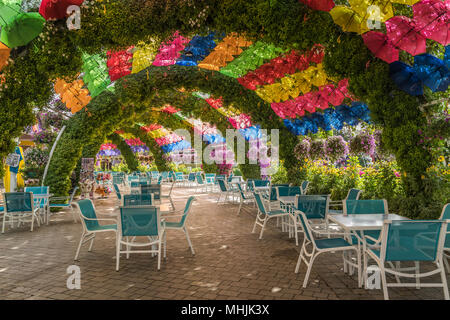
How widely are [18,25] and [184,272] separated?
4.83m

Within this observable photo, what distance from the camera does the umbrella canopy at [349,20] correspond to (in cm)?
471

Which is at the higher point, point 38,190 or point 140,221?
point 38,190

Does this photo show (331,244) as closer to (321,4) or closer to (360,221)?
(360,221)

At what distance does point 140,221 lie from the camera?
3762 millimetres

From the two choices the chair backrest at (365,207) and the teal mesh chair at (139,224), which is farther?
the chair backrest at (365,207)

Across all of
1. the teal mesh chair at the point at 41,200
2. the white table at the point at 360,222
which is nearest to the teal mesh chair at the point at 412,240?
the white table at the point at 360,222

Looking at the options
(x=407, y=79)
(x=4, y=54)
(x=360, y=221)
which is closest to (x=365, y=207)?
(x=360, y=221)

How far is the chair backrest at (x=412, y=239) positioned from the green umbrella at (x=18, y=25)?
5.99 meters

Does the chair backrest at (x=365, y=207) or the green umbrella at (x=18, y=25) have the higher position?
the green umbrella at (x=18, y=25)

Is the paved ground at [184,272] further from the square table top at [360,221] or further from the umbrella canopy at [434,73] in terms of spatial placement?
the umbrella canopy at [434,73]

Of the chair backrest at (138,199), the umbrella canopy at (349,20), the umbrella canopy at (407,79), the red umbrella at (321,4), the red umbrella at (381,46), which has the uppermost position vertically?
the red umbrella at (321,4)
